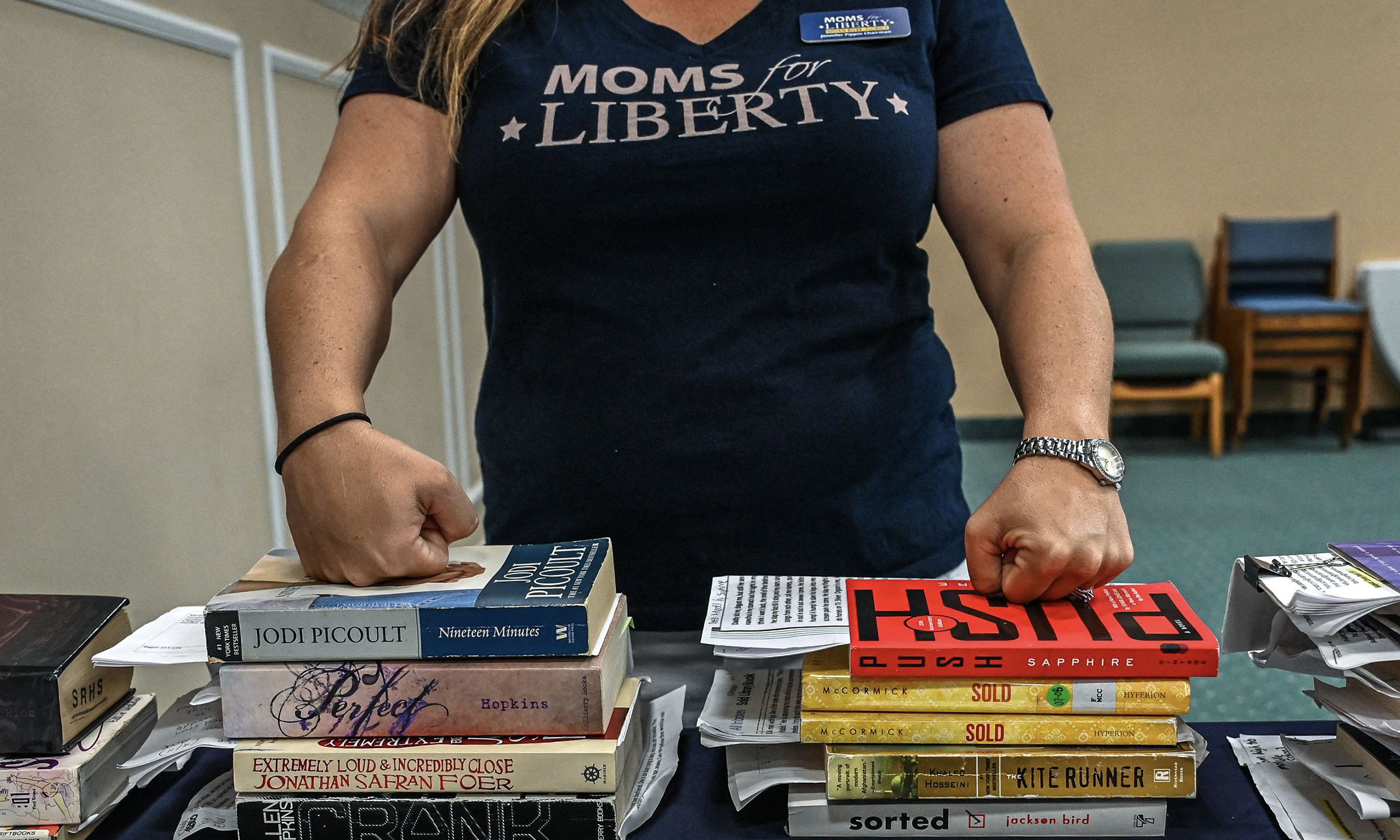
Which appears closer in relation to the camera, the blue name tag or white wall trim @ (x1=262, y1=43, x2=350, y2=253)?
the blue name tag

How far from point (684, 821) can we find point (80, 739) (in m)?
0.37

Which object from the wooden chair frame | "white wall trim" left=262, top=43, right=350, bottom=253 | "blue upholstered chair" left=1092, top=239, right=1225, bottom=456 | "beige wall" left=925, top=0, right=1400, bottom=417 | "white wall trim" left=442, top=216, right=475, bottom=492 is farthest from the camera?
"beige wall" left=925, top=0, right=1400, bottom=417

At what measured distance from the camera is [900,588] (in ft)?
2.30

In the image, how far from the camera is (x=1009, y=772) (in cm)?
61

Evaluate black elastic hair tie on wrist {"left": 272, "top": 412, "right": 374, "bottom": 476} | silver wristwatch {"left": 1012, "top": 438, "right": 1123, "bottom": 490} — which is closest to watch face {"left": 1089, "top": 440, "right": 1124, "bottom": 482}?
silver wristwatch {"left": 1012, "top": 438, "right": 1123, "bottom": 490}

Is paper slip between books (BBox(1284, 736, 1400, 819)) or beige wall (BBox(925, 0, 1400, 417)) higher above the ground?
beige wall (BBox(925, 0, 1400, 417))

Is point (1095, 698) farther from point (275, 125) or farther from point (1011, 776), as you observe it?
point (275, 125)

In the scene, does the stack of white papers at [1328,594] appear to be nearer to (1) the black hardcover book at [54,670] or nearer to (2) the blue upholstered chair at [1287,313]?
(1) the black hardcover book at [54,670]

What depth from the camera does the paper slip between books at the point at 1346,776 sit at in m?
0.59

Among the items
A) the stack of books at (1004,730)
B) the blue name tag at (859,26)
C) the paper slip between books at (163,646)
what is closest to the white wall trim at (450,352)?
the blue name tag at (859,26)

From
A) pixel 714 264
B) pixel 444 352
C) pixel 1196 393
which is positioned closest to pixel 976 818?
pixel 714 264

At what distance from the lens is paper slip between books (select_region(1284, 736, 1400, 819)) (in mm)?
588

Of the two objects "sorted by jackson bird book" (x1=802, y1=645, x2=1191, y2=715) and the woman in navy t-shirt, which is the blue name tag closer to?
the woman in navy t-shirt

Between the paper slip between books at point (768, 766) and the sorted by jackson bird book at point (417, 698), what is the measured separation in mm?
95
